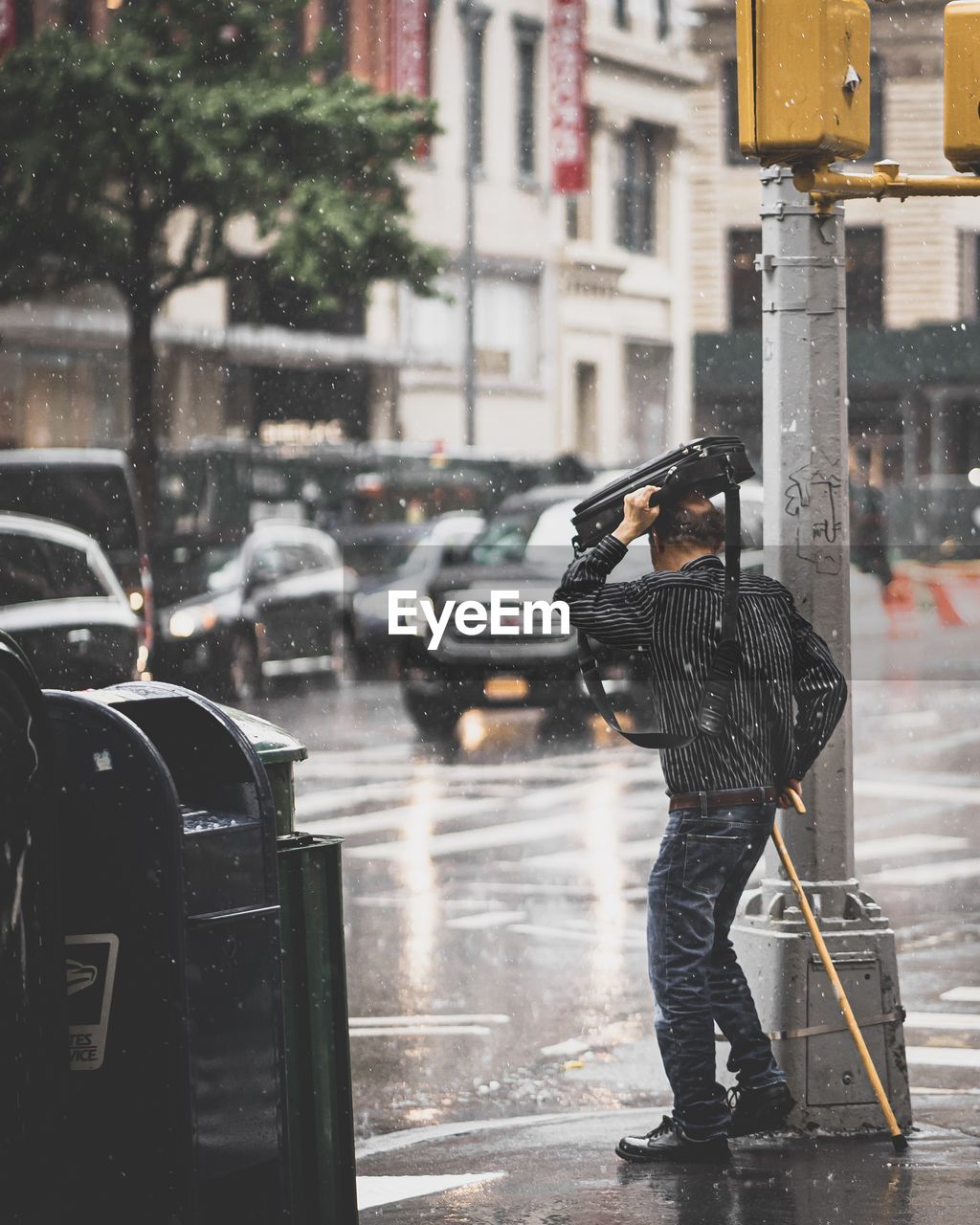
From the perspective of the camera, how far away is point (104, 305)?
14.7m

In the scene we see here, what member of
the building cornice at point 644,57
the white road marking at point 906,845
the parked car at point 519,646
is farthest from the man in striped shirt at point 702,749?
the parked car at point 519,646

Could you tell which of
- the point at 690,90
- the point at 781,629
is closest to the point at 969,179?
the point at 781,629

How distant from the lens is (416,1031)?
8.05 metres

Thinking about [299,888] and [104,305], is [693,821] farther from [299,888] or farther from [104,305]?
[104,305]

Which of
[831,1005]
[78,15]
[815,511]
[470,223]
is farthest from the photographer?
[78,15]

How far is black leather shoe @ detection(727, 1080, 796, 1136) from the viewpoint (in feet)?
19.9


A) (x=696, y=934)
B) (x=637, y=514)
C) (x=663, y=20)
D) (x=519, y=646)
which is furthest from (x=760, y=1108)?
(x=519, y=646)

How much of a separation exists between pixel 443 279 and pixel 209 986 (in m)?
9.52

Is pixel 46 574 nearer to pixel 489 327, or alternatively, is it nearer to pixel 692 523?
pixel 489 327

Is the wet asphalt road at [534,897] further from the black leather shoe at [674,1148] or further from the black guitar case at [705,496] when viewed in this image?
the black guitar case at [705,496]

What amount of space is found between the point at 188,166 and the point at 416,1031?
29.0ft

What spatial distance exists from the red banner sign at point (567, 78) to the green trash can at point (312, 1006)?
25.9 feet

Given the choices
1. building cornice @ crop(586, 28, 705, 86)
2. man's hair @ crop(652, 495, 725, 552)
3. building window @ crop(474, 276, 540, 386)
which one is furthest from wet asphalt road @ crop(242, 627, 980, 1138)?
building cornice @ crop(586, 28, 705, 86)

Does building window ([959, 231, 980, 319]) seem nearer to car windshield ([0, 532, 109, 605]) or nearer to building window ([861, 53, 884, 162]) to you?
building window ([861, 53, 884, 162])
